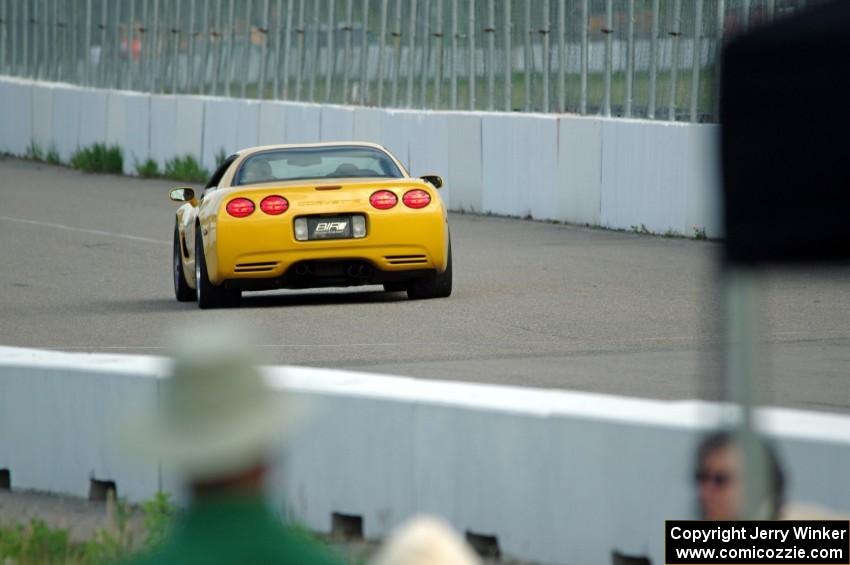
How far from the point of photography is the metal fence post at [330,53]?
35031mm

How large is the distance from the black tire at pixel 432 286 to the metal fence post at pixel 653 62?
28.9 ft

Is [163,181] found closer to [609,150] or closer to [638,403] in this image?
[609,150]

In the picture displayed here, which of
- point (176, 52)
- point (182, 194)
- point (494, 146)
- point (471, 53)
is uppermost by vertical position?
point (471, 53)

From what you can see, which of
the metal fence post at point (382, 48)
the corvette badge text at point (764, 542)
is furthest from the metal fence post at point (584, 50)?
the corvette badge text at point (764, 542)

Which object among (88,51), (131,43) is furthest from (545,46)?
(88,51)

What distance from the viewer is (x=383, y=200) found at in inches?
607

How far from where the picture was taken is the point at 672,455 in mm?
6418

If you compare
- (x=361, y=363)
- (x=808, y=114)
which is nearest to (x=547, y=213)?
(x=361, y=363)

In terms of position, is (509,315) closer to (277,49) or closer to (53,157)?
(277,49)

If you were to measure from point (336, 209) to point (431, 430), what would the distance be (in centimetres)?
812

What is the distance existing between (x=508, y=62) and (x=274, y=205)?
46.5ft

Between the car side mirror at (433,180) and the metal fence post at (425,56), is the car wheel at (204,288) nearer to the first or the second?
the car side mirror at (433,180)

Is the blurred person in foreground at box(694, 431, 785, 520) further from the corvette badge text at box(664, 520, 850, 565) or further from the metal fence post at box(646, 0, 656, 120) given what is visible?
the metal fence post at box(646, 0, 656, 120)

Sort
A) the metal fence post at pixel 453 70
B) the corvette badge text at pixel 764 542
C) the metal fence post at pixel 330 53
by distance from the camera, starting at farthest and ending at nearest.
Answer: the metal fence post at pixel 330 53 → the metal fence post at pixel 453 70 → the corvette badge text at pixel 764 542
